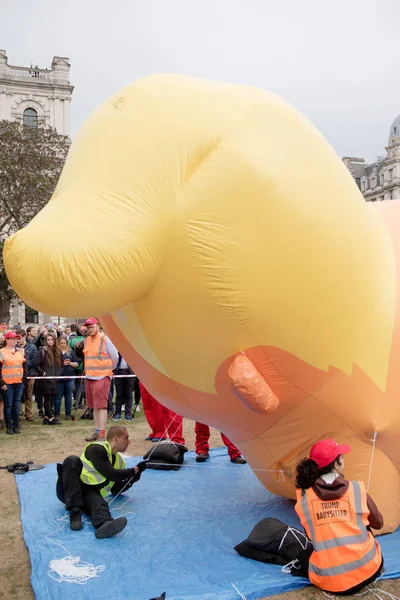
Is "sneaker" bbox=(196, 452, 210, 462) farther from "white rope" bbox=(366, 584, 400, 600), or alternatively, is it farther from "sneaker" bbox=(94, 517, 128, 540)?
"white rope" bbox=(366, 584, 400, 600)

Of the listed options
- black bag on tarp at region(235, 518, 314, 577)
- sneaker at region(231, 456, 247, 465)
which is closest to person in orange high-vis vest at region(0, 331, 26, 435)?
sneaker at region(231, 456, 247, 465)

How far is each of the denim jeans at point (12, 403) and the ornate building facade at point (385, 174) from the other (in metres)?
49.4

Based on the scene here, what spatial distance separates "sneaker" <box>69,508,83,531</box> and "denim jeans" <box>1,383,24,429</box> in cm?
419

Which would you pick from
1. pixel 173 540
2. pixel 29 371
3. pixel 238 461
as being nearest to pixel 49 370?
pixel 29 371

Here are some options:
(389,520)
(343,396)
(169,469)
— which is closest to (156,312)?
(343,396)

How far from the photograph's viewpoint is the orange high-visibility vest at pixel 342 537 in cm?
329

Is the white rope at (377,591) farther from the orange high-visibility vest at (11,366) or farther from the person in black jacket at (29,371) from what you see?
the person in black jacket at (29,371)

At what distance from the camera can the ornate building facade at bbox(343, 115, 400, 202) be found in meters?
54.0

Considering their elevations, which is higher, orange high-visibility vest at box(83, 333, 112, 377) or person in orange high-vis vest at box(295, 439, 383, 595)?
orange high-visibility vest at box(83, 333, 112, 377)

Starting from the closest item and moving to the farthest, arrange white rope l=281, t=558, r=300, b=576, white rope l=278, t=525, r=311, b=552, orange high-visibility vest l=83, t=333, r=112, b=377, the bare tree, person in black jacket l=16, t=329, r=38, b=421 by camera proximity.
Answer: white rope l=281, t=558, r=300, b=576
white rope l=278, t=525, r=311, b=552
orange high-visibility vest l=83, t=333, r=112, b=377
person in black jacket l=16, t=329, r=38, b=421
the bare tree

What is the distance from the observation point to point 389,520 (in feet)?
13.5

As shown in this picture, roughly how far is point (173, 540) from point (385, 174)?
5638 cm

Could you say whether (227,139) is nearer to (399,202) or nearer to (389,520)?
(399,202)

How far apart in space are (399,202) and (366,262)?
1.28 meters
